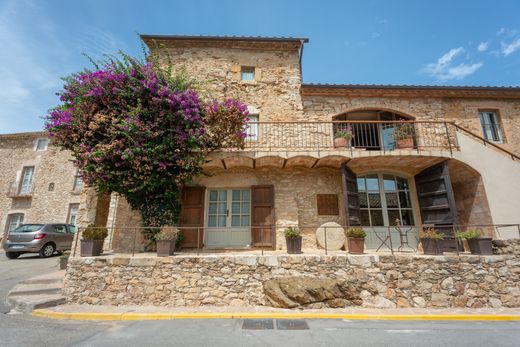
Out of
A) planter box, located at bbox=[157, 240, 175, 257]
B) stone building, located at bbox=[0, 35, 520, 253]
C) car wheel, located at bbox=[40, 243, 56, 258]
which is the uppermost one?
stone building, located at bbox=[0, 35, 520, 253]

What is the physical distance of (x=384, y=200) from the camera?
27.1ft

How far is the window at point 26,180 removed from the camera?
53.0 ft

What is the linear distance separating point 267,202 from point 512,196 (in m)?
7.61

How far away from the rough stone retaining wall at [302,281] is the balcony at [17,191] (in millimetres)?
15163

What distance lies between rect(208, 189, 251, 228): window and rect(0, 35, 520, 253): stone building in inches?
1.4

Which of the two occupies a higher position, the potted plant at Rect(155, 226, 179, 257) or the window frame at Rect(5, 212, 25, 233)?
the window frame at Rect(5, 212, 25, 233)

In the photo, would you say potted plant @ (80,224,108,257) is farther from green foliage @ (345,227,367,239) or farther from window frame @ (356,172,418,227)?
window frame @ (356,172,418,227)

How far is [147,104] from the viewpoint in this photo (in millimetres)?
6695

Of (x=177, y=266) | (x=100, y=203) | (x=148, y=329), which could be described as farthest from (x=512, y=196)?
(x=100, y=203)

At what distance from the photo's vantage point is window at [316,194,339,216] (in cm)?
782

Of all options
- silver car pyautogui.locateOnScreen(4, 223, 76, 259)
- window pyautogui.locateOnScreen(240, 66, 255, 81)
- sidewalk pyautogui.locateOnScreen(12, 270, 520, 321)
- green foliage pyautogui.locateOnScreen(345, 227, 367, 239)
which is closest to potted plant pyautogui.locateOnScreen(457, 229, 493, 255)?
sidewalk pyautogui.locateOnScreen(12, 270, 520, 321)

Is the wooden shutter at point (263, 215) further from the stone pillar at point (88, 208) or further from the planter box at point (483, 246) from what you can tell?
the planter box at point (483, 246)

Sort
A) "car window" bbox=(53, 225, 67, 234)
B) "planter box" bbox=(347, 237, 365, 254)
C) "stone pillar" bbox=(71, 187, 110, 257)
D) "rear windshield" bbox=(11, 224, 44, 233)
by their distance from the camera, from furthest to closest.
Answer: "car window" bbox=(53, 225, 67, 234)
"rear windshield" bbox=(11, 224, 44, 233)
"stone pillar" bbox=(71, 187, 110, 257)
"planter box" bbox=(347, 237, 365, 254)

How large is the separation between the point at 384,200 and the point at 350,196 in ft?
5.53
